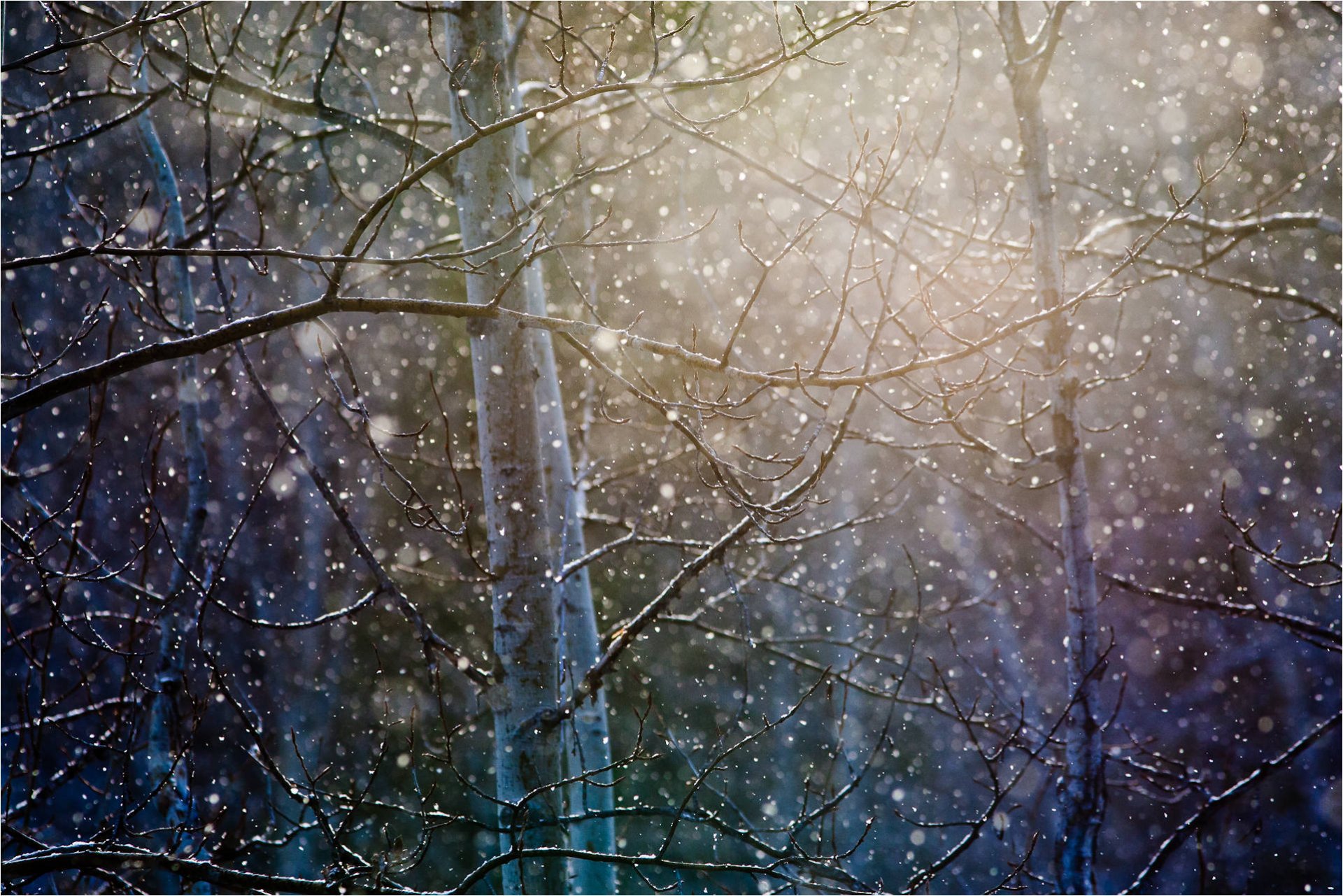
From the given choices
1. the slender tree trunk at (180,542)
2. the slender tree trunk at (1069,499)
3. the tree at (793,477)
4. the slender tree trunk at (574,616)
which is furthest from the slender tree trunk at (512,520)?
the tree at (793,477)

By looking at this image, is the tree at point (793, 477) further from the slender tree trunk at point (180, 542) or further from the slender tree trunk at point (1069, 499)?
the slender tree trunk at point (180, 542)

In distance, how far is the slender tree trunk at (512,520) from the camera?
106 inches

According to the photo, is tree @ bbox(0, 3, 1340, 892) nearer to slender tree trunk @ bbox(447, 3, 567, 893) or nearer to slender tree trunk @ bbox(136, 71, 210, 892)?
slender tree trunk @ bbox(136, 71, 210, 892)

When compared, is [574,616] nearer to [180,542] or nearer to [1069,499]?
[180,542]

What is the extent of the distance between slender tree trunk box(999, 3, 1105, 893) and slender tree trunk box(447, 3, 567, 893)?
184 centimetres

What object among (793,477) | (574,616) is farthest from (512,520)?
(793,477)

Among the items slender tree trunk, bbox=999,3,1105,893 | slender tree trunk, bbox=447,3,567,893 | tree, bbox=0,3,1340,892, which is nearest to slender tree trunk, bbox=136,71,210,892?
slender tree trunk, bbox=447,3,567,893

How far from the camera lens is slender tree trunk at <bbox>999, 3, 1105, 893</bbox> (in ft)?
9.78

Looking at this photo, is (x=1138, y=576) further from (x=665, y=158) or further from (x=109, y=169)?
(x=109, y=169)

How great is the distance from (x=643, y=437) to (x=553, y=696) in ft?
30.3

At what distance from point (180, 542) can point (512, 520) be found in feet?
5.68

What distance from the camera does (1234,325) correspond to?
40.4ft

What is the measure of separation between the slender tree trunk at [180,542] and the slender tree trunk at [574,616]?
4.61 ft

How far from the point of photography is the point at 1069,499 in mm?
3154
